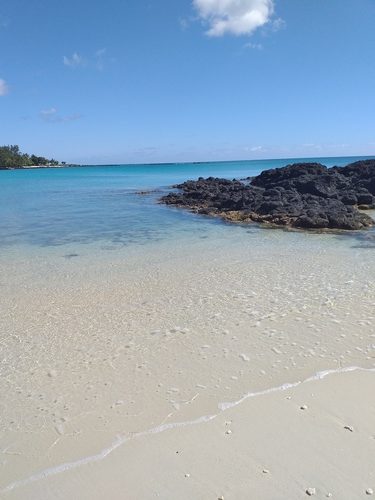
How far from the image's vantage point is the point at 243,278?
32.1ft

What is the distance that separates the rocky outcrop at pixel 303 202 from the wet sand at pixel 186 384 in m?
7.36

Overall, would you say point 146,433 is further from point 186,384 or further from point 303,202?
point 303,202

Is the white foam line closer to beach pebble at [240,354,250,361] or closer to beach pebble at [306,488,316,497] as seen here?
beach pebble at [240,354,250,361]

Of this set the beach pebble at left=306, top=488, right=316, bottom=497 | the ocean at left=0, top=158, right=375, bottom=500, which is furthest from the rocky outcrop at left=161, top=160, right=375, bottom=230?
the beach pebble at left=306, top=488, right=316, bottom=497

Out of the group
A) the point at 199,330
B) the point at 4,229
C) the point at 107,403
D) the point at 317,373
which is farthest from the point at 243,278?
the point at 4,229

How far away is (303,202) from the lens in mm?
21766

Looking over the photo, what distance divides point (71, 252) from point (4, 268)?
7.81ft

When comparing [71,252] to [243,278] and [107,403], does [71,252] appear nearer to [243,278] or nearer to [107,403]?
[243,278]

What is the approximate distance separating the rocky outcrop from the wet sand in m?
7.36

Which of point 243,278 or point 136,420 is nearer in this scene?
point 136,420

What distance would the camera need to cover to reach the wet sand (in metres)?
3.68

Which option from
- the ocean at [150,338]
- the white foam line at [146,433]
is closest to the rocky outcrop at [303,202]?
the ocean at [150,338]

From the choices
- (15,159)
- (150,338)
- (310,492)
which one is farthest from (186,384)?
(15,159)

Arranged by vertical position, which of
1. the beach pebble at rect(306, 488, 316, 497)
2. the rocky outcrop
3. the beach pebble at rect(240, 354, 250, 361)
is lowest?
the beach pebble at rect(240, 354, 250, 361)
